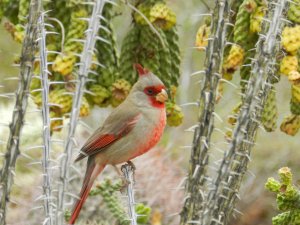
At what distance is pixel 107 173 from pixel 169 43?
1.99 meters

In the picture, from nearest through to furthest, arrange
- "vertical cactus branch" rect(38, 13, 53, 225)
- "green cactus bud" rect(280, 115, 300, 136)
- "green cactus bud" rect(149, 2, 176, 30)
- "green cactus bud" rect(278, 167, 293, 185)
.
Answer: "vertical cactus branch" rect(38, 13, 53, 225) < "green cactus bud" rect(278, 167, 293, 185) < "green cactus bud" rect(280, 115, 300, 136) < "green cactus bud" rect(149, 2, 176, 30)

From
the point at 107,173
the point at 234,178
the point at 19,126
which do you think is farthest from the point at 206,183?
the point at 107,173

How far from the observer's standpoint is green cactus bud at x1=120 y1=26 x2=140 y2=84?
346 cm

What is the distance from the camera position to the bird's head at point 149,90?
3324 millimetres

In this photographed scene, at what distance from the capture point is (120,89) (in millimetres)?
3418

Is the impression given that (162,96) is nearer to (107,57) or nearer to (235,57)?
(107,57)

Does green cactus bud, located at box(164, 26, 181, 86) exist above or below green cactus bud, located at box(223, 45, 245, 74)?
below

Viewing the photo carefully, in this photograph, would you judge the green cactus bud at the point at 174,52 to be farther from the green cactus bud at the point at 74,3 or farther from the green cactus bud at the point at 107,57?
the green cactus bud at the point at 74,3

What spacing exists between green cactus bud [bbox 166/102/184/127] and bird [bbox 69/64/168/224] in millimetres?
47

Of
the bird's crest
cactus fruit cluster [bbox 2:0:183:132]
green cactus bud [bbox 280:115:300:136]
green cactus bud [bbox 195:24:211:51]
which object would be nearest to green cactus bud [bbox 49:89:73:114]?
cactus fruit cluster [bbox 2:0:183:132]

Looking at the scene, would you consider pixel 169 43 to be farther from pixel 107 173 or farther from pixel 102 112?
pixel 102 112

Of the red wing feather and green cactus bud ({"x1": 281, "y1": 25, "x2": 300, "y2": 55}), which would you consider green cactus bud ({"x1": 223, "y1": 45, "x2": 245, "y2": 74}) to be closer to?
green cactus bud ({"x1": 281, "y1": 25, "x2": 300, "y2": 55})

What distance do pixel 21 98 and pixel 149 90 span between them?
115 centimetres

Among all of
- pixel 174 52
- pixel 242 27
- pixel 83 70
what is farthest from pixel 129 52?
pixel 83 70
